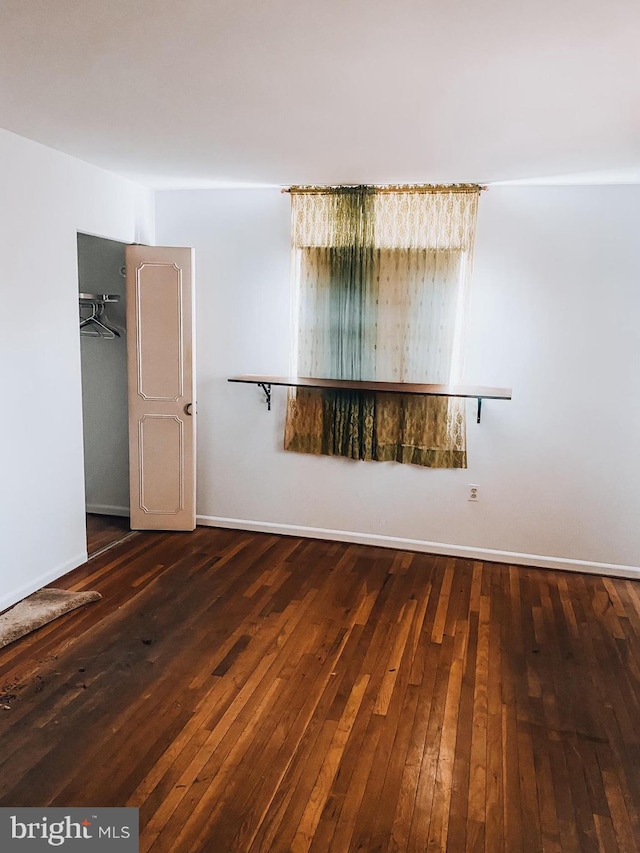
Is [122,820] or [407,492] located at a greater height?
[407,492]

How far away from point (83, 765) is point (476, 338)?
344cm

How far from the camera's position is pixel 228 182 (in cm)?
468

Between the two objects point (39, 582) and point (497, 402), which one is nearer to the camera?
point (39, 582)

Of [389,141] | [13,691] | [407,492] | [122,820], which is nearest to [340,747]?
[122,820]

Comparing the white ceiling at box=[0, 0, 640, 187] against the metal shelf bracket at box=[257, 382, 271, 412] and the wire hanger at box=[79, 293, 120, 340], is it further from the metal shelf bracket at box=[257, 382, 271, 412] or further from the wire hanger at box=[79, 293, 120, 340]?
the metal shelf bracket at box=[257, 382, 271, 412]

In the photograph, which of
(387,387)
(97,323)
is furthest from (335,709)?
(97,323)

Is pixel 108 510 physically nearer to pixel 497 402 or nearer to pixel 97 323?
pixel 97 323

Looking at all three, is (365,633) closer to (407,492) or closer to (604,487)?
(407,492)

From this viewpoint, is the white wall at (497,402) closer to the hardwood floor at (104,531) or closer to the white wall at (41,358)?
the hardwood floor at (104,531)

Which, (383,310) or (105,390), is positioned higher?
(383,310)

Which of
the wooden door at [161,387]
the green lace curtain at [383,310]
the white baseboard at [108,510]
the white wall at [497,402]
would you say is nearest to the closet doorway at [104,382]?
the white baseboard at [108,510]

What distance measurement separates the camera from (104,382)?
5.47 metres

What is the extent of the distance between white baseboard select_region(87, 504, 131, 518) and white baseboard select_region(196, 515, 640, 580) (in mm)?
657

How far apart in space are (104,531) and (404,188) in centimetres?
335
